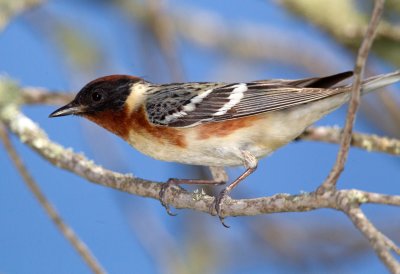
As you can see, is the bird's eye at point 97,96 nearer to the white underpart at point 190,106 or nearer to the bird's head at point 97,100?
the bird's head at point 97,100

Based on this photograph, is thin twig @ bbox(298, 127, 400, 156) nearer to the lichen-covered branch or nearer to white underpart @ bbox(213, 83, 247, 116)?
white underpart @ bbox(213, 83, 247, 116)

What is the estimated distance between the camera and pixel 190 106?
4059 millimetres

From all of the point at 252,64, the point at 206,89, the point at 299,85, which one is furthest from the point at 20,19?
the point at 299,85

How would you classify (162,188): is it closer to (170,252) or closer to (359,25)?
(170,252)

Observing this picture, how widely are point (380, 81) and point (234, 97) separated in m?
0.94

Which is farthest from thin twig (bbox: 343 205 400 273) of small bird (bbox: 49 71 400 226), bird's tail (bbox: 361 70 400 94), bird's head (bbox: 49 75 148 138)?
bird's head (bbox: 49 75 148 138)

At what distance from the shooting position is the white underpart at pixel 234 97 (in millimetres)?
4025

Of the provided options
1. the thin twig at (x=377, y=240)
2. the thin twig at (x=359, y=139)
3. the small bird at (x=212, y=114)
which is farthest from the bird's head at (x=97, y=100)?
the thin twig at (x=377, y=240)

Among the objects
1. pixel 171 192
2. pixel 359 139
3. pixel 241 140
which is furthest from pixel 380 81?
pixel 171 192

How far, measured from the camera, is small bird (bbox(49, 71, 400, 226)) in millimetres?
3855

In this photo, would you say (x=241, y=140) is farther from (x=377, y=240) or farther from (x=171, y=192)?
(x=377, y=240)

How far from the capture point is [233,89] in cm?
420

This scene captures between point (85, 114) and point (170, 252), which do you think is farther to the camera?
point (170, 252)

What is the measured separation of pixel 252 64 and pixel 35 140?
9.63 feet
